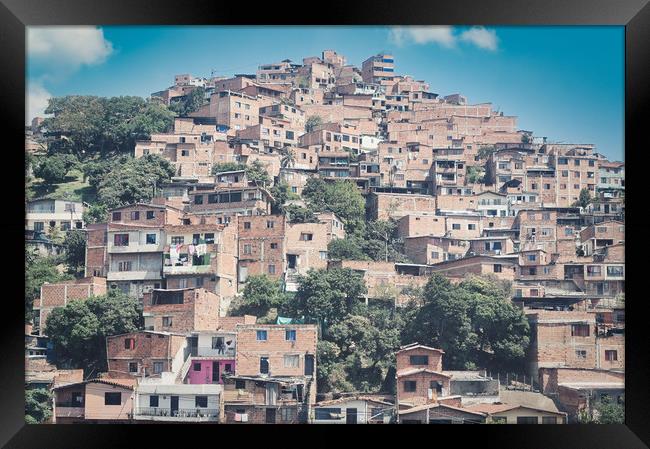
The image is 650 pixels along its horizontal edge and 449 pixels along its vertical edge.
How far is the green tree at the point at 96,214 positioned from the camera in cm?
1409

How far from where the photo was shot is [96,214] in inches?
560

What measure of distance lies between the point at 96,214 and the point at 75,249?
30.5 inches

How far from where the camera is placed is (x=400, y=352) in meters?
11.8

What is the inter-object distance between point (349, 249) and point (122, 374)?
409 cm

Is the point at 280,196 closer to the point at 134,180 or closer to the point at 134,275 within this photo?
the point at 134,180

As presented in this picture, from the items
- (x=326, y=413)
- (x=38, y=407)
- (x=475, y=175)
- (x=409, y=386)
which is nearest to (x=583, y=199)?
(x=475, y=175)

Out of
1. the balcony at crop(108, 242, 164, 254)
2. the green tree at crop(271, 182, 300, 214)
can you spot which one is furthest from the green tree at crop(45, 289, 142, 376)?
the green tree at crop(271, 182, 300, 214)

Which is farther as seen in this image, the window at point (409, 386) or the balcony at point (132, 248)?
the balcony at point (132, 248)

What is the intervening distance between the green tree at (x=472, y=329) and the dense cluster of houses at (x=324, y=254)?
0.75 feet

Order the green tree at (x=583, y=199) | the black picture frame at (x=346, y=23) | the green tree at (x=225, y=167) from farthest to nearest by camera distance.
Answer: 1. the green tree at (x=225, y=167)
2. the green tree at (x=583, y=199)
3. the black picture frame at (x=346, y=23)

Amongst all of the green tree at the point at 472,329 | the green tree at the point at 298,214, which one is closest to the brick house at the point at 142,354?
the green tree at the point at 472,329

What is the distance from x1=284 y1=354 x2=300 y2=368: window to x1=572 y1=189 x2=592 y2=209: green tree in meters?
6.32

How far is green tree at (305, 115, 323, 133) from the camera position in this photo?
2009 centimetres

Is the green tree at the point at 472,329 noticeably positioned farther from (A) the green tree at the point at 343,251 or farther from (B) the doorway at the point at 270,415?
(B) the doorway at the point at 270,415
